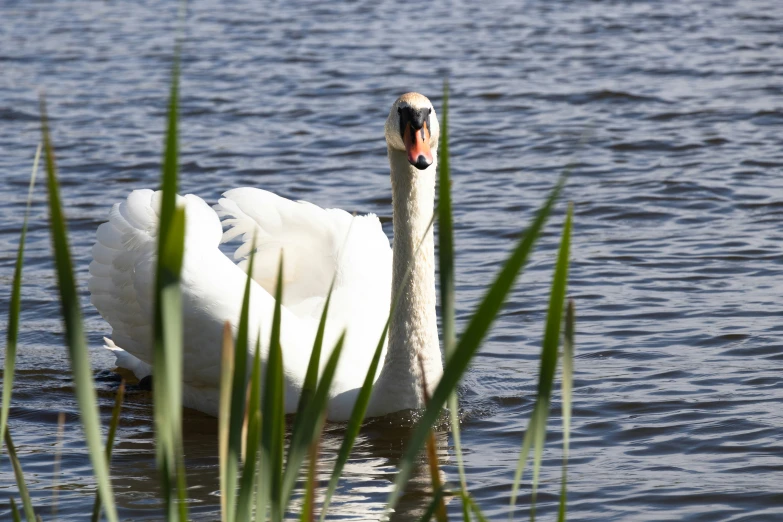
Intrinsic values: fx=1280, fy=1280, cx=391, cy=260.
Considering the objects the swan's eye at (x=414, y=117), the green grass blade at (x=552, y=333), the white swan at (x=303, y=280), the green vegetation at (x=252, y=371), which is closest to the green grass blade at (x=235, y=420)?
the green vegetation at (x=252, y=371)

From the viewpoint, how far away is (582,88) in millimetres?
12500

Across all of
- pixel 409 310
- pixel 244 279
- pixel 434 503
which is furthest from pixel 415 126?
pixel 434 503

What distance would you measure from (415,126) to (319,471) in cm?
143

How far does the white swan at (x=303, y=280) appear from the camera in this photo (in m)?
5.35

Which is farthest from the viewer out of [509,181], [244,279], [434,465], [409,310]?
[509,181]

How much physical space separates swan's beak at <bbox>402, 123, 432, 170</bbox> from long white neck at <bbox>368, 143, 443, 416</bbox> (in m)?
0.20

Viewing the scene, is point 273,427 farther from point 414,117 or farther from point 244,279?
point 244,279

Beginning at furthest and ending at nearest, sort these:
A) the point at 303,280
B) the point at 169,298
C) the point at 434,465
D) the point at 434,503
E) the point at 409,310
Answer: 1. the point at 303,280
2. the point at 409,310
3. the point at 434,465
4. the point at 434,503
5. the point at 169,298

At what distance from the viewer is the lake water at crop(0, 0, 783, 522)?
5.01 m

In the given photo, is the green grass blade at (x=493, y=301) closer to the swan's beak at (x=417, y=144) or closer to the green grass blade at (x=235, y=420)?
the green grass blade at (x=235, y=420)

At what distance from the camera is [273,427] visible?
7.56 ft

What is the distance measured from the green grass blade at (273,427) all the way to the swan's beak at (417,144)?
2.80 m

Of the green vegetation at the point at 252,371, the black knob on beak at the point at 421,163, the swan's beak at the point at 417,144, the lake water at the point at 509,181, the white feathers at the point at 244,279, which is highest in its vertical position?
the green vegetation at the point at 252,371

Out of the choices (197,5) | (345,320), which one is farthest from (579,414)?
(197,5)
